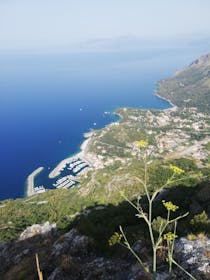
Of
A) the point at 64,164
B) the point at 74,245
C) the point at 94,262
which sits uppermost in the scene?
the point at 94,262

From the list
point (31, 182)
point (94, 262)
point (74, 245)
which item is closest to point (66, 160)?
point (31, 182)

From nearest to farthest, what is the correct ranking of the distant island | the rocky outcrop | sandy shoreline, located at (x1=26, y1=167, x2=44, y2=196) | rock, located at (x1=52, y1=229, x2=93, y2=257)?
the rocky outcrop < rock, located at (x1=52, y1=229, x2=93, y2=257) < sandy shoreline, located at (x1=26, y1=167, x2=44, y2=196) < the distant island

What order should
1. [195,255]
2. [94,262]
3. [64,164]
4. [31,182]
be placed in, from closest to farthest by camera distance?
[195,255]
[94,262]
[31,182]
[64,164]

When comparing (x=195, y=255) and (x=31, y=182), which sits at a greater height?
(x=195, y=255)

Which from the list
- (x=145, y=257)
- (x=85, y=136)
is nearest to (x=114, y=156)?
(x=85, y=136)

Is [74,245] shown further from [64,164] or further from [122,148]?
[122,148]

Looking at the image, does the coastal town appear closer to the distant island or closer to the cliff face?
the distant island

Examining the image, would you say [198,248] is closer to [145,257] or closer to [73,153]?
[145,257]

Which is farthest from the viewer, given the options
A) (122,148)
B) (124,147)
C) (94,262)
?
(124,147)

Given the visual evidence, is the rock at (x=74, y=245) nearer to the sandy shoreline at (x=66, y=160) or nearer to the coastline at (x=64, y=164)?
the coastline at (x=64, y=164)

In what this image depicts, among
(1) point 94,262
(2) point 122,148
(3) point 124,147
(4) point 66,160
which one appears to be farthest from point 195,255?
(3) point 124,147

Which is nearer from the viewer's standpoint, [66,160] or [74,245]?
[74,245]

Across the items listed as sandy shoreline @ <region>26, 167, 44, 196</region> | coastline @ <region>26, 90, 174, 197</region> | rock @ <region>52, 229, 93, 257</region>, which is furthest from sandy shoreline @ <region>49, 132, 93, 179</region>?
rock @ <region>52, 229, 93, 257</region>

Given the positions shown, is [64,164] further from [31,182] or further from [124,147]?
[124,147]
